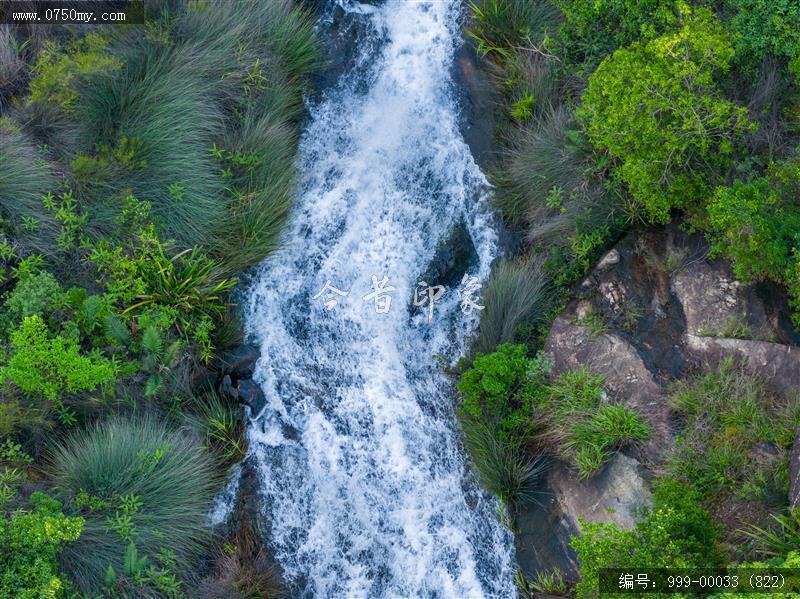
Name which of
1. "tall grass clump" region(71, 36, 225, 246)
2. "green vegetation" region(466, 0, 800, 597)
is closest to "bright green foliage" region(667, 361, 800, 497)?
"green vegetation" region(466, 0, 800, 597)

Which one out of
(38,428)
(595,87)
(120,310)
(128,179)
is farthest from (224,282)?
(595,87)

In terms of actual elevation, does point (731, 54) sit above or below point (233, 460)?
above

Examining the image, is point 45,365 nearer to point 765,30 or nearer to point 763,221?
point 763,221

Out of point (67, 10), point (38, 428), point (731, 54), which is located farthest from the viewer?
point (67, 10)

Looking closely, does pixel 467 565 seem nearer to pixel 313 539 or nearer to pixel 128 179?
pixel 313 539

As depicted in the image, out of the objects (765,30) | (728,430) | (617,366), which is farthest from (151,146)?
(728,430)

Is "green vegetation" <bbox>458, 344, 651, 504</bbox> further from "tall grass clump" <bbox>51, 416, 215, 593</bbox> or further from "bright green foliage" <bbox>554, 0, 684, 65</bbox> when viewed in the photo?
"bright green foliage" <bbox>554, 0, 684, 65</bbox>
